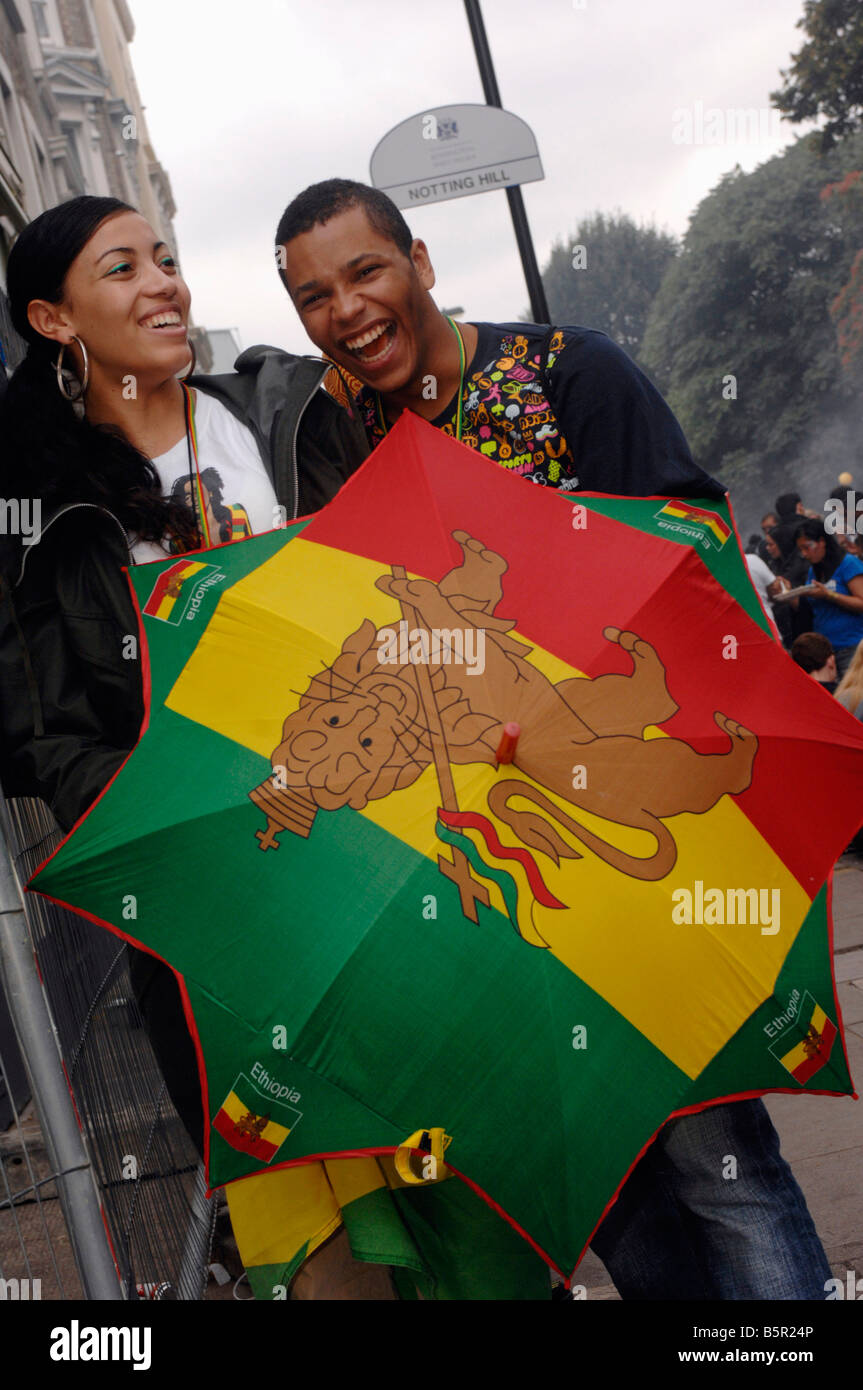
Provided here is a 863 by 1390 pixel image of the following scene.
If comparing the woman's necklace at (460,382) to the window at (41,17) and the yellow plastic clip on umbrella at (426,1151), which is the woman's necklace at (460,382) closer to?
the yellow plastic clip on umbrella at (426,1151)

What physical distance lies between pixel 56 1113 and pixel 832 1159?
261 centimetres

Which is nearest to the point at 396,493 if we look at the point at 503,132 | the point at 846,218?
the point at 503,132

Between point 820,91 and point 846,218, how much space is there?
1012 cm

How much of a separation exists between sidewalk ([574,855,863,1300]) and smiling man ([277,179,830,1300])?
3.60 ft

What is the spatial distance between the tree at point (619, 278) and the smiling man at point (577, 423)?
6443cm

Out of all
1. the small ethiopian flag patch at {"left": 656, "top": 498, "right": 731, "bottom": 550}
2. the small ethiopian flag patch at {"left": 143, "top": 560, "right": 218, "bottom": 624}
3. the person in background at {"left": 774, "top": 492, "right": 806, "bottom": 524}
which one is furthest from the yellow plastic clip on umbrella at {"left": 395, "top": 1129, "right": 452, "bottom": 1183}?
the person in background at {"left": 774, "top": 492, "right": 806, "bottom": 524}

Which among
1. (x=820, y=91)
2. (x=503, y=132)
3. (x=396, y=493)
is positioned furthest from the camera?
(x=820, y=91)

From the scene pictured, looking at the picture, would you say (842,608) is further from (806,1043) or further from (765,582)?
(806,1043)

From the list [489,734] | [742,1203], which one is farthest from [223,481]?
[742,1203]

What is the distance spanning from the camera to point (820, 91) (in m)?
29.3

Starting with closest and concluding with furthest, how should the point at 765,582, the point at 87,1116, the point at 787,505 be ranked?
the point at 87,1116, the point at 765,582, the point at 787,505

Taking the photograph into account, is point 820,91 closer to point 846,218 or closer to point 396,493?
point 846,218

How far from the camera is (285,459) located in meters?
2.51

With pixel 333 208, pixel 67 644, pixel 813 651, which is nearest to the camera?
pixel 67 644
